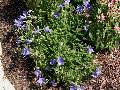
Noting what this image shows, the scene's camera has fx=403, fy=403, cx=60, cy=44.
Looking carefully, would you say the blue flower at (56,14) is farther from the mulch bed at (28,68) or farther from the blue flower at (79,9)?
the mulch bed at (28,68)

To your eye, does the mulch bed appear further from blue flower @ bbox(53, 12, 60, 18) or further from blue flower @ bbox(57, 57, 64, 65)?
blue flower @ bbox(53, 12, 60, 18)

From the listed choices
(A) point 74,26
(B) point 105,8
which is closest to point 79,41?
(A) point 74,26

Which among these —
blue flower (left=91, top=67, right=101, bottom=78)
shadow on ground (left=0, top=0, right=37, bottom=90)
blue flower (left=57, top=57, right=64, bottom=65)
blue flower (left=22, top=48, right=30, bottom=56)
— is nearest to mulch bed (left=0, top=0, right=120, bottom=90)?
shadow on ground (left=0, top=0, right=37, bottom=90)

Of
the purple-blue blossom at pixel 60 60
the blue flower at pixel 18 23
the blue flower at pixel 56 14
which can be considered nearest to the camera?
the purple-blue blossom at pixel 60 60

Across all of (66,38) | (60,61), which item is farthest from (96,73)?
(66,38)

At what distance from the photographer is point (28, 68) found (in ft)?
18.3

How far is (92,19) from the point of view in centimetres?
555

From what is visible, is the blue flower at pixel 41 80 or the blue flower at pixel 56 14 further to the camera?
the blue flower at pixel 56 14

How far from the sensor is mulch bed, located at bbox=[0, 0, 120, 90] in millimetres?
5254

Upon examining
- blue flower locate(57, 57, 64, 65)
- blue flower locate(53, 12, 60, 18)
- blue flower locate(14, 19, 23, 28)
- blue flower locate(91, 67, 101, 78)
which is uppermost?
blue flower locate(53, 12, 60, 18)

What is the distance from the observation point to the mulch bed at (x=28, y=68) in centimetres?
525

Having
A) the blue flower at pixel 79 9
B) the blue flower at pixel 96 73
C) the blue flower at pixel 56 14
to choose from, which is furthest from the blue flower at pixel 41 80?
Result: the blue flower at pixel 79 9

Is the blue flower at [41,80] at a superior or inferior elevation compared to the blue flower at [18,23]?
inferior

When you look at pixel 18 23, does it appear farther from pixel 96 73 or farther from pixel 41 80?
pixel 96 73
